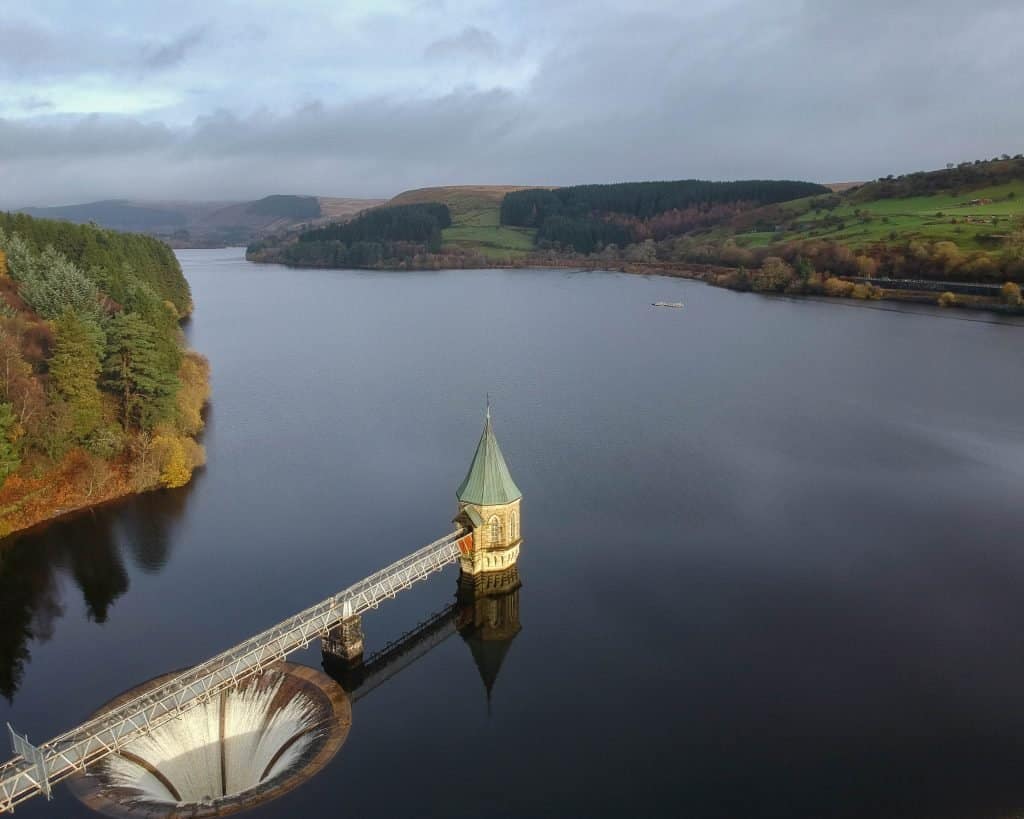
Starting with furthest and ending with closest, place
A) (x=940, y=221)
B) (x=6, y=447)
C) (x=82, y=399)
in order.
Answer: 1. (x=940, y=221)
2. (x=82, y=399)
3. (x=6, y=447)

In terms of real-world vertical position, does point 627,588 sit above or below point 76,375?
below

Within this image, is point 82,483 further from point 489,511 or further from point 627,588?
point 627,588

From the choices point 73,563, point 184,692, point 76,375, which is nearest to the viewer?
point 184,692

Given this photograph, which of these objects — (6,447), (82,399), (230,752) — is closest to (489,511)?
(230,752)

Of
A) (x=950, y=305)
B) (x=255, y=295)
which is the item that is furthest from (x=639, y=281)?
(x=255, y=295)

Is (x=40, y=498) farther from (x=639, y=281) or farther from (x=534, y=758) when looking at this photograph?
(x=639, y=281)

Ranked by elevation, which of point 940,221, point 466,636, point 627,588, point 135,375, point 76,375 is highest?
point 940,221
